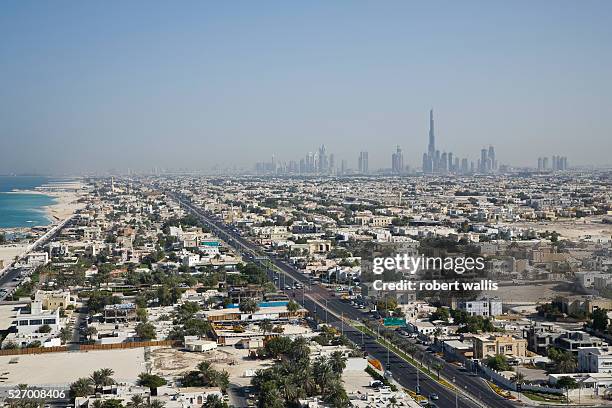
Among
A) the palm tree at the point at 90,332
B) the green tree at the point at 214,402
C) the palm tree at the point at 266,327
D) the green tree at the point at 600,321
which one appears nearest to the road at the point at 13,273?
the palm tree at the point at 90,332

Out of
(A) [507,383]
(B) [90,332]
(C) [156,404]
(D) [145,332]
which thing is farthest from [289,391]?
(B) [90,332]

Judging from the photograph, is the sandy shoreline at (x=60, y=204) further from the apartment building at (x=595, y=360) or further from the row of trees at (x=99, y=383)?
the apartment building at (x=595, y=360)

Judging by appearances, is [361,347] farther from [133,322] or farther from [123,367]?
[133,322]

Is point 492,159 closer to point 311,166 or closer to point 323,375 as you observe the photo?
point 311,166

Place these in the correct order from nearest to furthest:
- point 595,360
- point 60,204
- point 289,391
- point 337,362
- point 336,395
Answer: point 336,395 < point 289,391 < point 337,362 < point 595,360 < point 60,204

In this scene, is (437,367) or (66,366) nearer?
(437,367)

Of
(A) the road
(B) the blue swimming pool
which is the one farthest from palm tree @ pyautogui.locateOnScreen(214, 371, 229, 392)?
(A) the road

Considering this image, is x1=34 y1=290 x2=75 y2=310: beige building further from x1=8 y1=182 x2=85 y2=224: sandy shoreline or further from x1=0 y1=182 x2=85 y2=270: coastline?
x1=8 y1=182 x2=85 y2=224: sandy shoreline

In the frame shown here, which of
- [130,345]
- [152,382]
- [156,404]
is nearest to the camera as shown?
[156,404]
